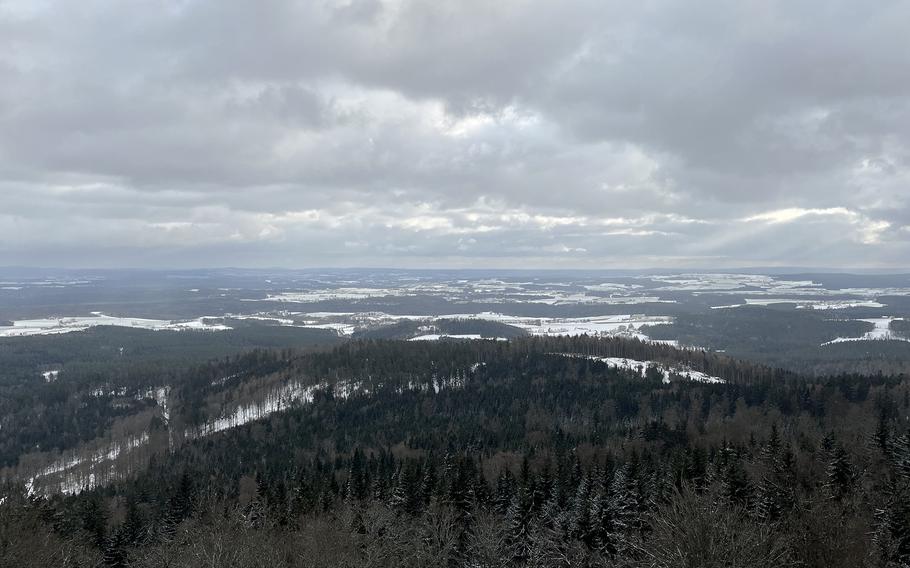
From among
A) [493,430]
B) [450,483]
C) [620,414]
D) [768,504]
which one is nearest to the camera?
[768,504]

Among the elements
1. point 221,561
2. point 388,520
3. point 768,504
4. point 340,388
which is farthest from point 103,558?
point 340,388

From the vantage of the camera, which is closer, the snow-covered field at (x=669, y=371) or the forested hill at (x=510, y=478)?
the forested hill at (x=510, y=478)

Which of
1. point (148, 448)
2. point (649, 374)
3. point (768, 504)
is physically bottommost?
point (148, 448)

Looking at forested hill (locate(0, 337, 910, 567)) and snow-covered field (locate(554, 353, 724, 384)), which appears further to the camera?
snow-covered field (locate(554, 353, 724, 384))

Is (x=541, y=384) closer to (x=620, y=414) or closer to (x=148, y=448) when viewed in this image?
(x=620, y=414)

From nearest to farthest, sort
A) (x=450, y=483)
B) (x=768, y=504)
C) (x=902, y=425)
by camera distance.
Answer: (x=768, y=504) < (x=450, y=483) < (x=902, y=425)

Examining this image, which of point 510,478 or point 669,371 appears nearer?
point 510,478

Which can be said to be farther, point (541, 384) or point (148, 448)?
point (541, 384)

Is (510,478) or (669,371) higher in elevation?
(510,478)
